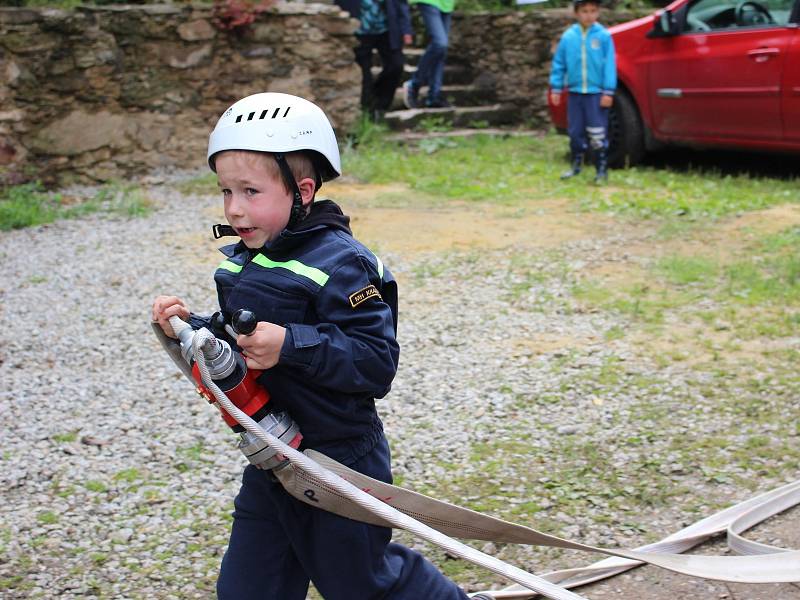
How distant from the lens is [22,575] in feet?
10.4

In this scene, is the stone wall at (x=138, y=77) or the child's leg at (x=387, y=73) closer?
the stone wall at (x=138, y=77)

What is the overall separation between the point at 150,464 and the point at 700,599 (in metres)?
2.07

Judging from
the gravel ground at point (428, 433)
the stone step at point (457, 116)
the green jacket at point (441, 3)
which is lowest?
the gravel ground at point (428, 433)

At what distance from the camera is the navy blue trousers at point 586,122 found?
9.41 metres

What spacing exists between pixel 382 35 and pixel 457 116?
157cm

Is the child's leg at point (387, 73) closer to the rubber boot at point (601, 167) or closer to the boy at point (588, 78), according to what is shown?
the boy at point (588, 78)

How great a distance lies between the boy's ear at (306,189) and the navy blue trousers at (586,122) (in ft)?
24.0

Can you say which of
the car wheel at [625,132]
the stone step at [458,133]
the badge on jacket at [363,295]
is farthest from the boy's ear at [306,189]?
the stone step at [458,133]

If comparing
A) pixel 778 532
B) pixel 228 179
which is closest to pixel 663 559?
pixel 778 532

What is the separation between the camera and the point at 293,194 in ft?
7.75

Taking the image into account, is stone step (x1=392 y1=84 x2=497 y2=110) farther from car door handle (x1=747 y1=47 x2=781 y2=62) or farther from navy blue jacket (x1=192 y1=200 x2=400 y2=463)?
navy blue jacket (x1=192 y1=200 x2=400 y2=463)

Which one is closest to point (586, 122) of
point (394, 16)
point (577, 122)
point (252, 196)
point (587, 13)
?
point (577, 122)

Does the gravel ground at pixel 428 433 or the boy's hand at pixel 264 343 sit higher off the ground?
the boy's hand at pixel 264 343

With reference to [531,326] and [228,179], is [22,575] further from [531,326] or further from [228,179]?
[531,326]
